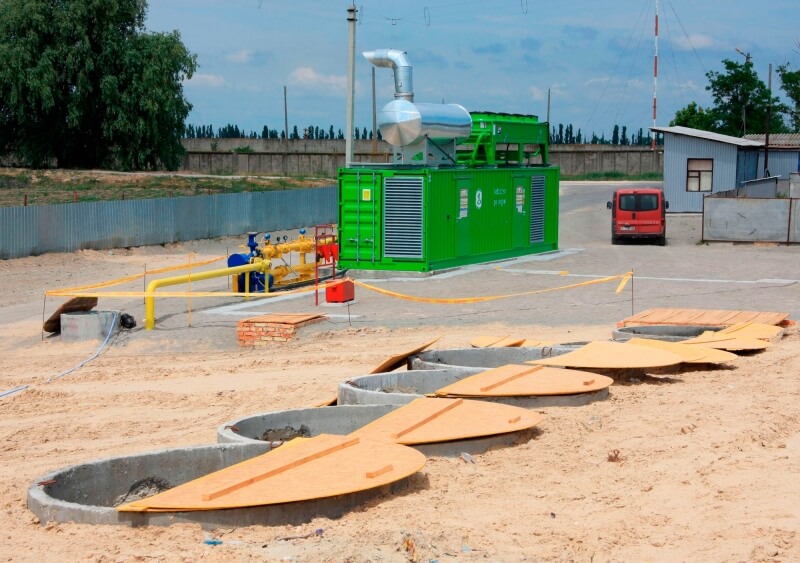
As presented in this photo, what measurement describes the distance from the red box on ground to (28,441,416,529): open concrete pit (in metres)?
12.3

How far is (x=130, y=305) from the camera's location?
2233cm

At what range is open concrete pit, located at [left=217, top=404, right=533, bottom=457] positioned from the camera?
31.4 feet

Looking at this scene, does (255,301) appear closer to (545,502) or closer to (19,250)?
(19,250)

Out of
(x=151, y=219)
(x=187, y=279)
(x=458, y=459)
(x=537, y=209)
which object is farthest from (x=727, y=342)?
(x=151, y=219)

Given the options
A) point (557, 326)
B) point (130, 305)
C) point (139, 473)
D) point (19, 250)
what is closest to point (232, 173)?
point (19, 250)

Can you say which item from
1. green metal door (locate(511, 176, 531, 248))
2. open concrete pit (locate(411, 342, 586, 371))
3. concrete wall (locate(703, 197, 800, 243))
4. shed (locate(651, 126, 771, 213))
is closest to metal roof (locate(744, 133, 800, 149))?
shed (locate(651, 126, 771, 213))

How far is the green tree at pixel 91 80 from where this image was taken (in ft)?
209

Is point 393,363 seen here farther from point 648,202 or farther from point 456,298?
point 648,202

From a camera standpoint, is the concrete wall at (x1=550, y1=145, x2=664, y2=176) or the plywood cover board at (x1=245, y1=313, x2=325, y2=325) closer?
A: the plywood cover board at (x1=245, y1=313, x2=325, y2=325)

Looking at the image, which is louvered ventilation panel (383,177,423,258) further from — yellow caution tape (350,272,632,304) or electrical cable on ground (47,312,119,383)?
electrical cable on ground (47,312,119,383)

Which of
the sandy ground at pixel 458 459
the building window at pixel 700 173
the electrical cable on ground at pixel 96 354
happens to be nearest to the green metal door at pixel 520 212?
the sandy ground at pixel 458 459

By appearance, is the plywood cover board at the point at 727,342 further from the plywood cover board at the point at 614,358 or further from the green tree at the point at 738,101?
the green tree at the point at 738,101

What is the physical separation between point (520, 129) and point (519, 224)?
8.83 feet

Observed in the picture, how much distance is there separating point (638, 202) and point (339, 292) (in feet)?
52.8
